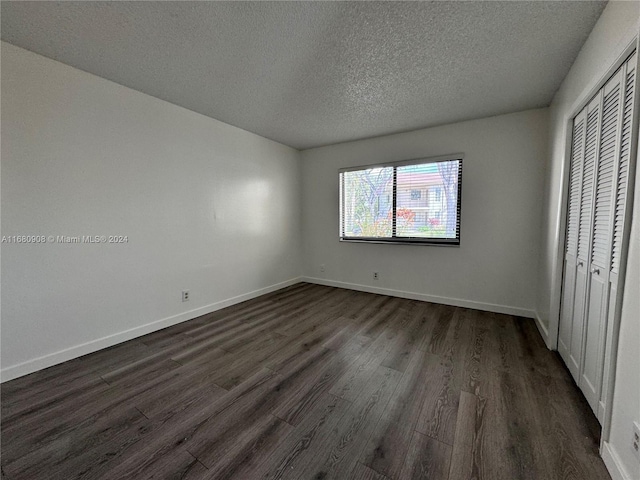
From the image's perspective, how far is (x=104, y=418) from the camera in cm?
155

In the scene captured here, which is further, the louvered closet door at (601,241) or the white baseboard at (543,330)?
the white baseboard at (543,330)

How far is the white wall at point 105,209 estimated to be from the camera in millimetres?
1938

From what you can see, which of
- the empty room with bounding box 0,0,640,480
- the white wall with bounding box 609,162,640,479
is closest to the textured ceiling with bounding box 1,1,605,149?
the empty room with bounding box 0,0,640,480

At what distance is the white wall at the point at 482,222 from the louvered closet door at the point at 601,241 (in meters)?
1.46

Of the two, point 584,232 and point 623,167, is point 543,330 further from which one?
point 623,167

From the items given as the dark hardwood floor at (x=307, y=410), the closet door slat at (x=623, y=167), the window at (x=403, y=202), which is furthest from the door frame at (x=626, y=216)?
the window at (x=403, y=202)

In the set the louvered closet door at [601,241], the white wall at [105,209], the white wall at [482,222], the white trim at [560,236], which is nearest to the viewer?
the louvered closet door at [601,241]

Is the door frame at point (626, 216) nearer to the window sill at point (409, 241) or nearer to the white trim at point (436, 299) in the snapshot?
the white trim at point (436, 299)

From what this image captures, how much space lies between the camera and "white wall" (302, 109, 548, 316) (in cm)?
300

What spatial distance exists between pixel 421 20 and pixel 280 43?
98 centimetres

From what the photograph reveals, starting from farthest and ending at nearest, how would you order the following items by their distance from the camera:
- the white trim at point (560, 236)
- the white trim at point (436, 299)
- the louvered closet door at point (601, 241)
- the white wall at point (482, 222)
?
the white trim at point (436, 299) < the white wall at point (482, 222) < the white trim at point (560, 236) < the louvered closet door at point (601, 241)

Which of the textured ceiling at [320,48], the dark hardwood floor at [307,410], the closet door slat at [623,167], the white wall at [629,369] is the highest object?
the textured ceiling at [320,48]

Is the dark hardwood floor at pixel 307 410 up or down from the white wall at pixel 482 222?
down

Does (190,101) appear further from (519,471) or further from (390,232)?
(519,471)
